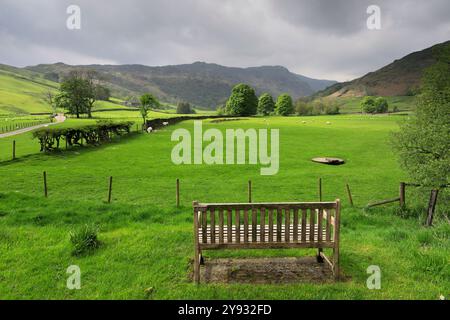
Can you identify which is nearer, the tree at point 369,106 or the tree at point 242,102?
the tree at point 242,102

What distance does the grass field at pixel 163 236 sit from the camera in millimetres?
5969

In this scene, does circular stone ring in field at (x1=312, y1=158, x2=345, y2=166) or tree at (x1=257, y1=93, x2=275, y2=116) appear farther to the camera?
tree at (x1=257, y1=93, x2=275, y2=116)

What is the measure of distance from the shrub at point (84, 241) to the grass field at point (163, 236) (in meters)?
0.21

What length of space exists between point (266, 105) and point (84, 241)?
5212 inches

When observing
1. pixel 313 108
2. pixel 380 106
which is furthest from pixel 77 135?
pixel 380 106

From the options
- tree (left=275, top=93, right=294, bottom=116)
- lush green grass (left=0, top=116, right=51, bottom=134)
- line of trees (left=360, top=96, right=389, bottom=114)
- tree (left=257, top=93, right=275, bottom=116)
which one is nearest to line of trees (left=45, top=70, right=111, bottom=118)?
lush green grass (left=0, top=116, right=51, bottom=134)

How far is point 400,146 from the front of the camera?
1584 centimetres

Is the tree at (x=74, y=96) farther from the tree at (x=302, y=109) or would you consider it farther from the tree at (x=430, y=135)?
the tree at (x=430, y=135)

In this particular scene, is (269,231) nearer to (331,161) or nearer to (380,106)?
(331,161)

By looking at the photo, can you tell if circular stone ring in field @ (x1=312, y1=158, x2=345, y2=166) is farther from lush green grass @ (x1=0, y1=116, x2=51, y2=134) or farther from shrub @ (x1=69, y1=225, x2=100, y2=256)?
lush green grass @ (x1=0, y1=116, x2=51, y2=134)

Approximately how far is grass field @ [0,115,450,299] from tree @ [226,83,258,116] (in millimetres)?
98124

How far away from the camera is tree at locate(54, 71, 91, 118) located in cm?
9738

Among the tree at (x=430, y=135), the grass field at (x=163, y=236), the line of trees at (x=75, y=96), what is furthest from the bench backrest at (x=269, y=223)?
the line of trees at (x=75, y=96)

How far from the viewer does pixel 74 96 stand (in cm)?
9781
